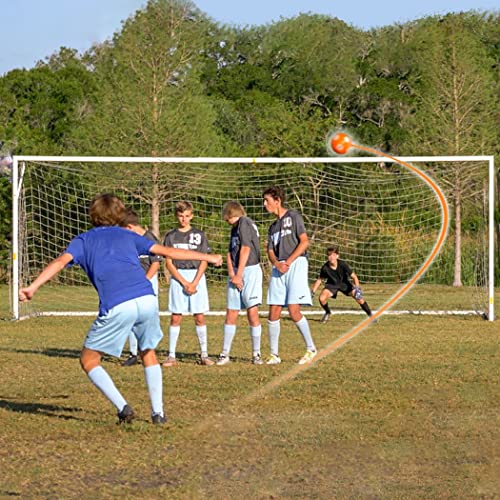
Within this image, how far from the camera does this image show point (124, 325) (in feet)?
27.4

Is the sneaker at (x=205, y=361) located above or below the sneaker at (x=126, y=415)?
below

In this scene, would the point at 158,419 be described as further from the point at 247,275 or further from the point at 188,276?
the point at 188,276

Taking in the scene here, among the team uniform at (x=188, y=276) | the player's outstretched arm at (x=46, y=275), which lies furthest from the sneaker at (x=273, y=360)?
the player's outstretched arm at (x=46, y=275)

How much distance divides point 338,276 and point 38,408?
1027 centimetres

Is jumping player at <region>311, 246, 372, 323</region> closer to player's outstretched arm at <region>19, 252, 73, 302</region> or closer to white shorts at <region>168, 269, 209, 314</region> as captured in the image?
white shorts at <region>168, 269, 209, 314</region>

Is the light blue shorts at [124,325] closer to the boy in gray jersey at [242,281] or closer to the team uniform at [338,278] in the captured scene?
the boy in gray jersey at [242,281]

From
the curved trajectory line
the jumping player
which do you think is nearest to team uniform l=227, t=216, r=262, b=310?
the curved trajectory line

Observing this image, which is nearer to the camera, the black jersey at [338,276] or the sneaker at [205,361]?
the sneaker at [205,361]

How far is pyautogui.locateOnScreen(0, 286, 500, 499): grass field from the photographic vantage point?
6617 mm

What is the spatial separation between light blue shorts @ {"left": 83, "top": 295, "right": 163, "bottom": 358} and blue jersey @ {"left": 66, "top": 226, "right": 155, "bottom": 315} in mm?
54

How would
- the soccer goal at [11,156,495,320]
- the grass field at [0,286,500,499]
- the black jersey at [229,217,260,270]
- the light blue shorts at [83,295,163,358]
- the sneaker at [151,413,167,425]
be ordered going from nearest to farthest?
the grass field at [0,286,500,499], the light blue shorts at [83,295,163,358], the sneaker at [151,413,167,425], the black jersey at [229,217,260,270], the soccer goal at [11,156,495,320]

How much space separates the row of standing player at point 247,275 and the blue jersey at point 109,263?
12.6 feet

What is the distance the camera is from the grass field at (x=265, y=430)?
261 inches

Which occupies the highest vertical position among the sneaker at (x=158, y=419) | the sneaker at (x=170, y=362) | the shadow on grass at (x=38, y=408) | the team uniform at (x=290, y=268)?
the team uniform at (x=290, y=268)
